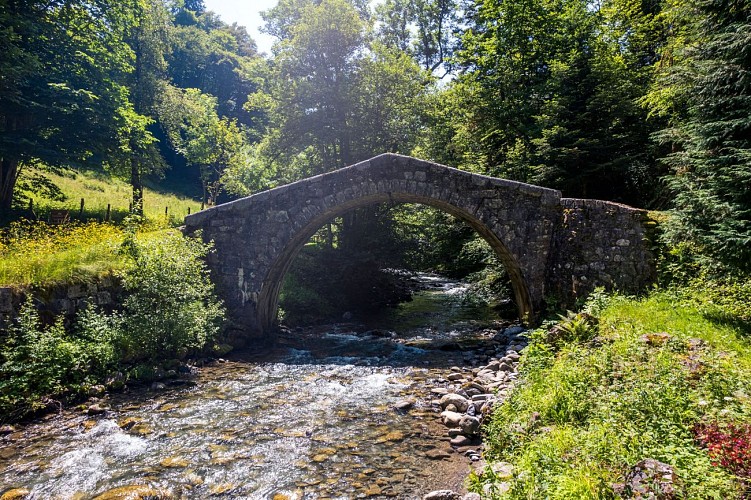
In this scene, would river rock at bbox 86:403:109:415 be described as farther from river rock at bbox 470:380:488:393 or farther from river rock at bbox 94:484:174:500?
river rock at bbox 470:380:488:393

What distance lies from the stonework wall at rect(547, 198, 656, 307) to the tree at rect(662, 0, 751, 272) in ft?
5.85

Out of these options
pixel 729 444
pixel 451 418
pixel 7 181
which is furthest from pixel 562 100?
pixel 7 181

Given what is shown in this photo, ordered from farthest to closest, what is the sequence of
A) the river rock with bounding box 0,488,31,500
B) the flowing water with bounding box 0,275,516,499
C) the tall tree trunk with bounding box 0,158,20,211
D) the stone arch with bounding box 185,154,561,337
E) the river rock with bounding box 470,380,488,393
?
the tall tree trunk with bounding box 0,158,20,211 → the stone arch with bounding box 185,154,561,337 → the river rock with bounding box 470,380,488,393 → the flowing water with bounding box 0,275,516,499 → the river rock with bounding box 0,488,31,500

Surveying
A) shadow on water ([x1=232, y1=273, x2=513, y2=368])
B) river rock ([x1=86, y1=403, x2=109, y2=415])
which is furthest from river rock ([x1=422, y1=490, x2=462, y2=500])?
river rock ([x1=86, y1=403, x2=109, y2=415])

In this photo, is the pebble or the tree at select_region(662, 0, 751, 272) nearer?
the pebble

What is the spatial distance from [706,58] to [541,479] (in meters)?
7.84

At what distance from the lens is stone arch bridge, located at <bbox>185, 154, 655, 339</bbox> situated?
10461 millimetres

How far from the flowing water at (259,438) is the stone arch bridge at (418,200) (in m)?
2.38

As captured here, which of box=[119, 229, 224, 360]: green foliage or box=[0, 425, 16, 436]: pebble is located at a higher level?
box=[119, 229, 224, 360]: green foliage

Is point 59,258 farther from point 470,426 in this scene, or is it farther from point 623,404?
point 623,404

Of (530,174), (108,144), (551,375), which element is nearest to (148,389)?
(551,375)

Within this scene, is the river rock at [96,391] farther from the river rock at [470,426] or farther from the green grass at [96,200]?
the green grass at [96,200]

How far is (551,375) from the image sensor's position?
5.57m

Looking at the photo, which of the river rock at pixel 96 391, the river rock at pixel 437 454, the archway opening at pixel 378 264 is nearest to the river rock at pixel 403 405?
the river rock at pixel 437 454
